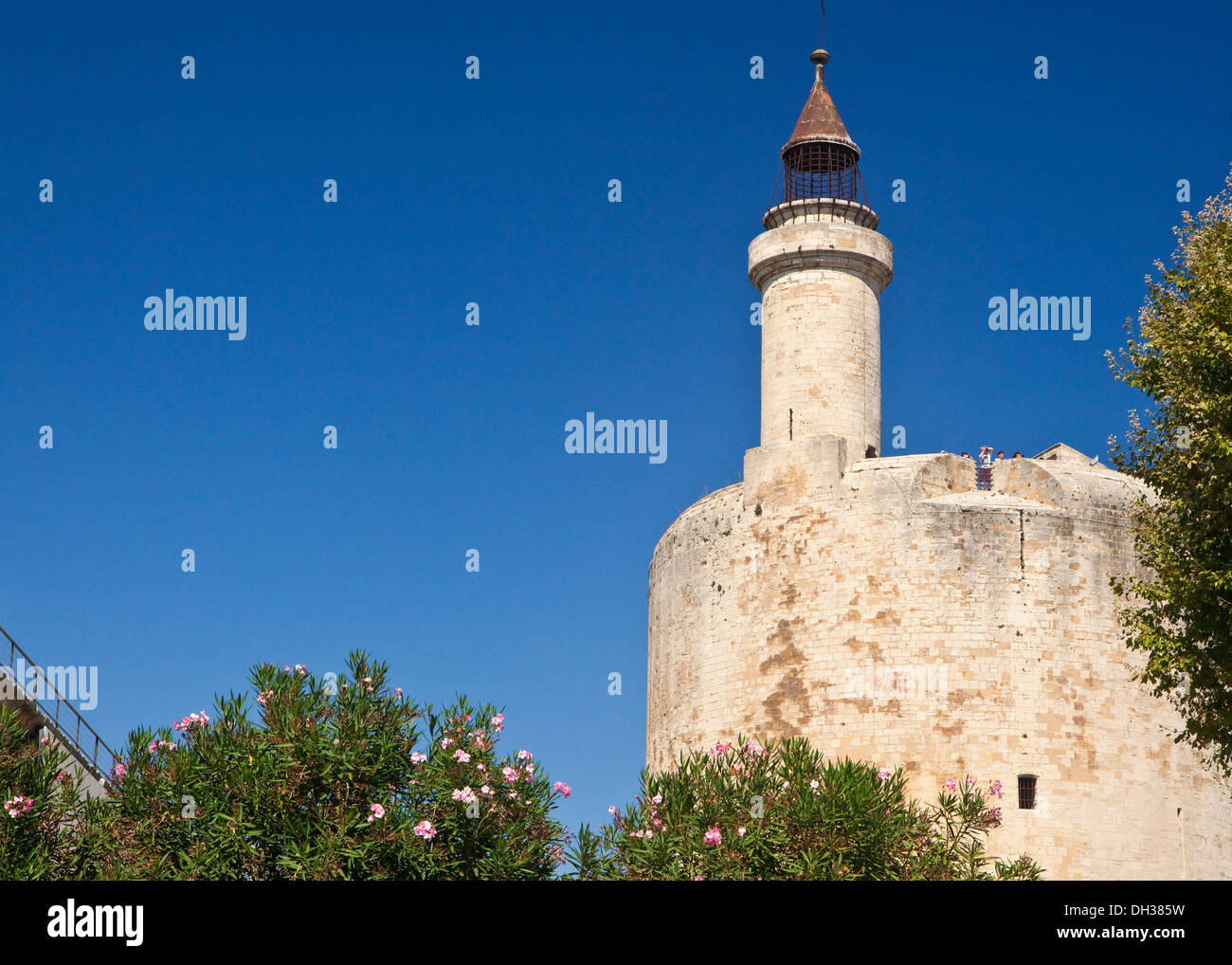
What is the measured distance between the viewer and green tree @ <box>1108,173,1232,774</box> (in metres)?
22.0

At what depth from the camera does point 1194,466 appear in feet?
75.3

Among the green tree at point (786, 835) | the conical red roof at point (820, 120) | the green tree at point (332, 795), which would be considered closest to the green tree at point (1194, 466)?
the green tree at point (786, 835)

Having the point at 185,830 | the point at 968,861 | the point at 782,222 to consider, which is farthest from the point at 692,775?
the point at 782,222

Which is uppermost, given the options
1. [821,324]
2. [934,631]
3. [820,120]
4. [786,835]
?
[820,120]

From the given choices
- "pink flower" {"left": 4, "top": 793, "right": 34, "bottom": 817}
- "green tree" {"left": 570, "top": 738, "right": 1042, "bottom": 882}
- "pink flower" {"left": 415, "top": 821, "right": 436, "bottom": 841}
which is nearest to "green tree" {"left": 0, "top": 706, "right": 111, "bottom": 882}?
"pink flower" {"left": 4, "top": 793, "right": 34, "bottom": 817}

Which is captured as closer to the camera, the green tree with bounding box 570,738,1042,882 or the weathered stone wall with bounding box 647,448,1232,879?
the green tree with bounding box 570,738,1042,882

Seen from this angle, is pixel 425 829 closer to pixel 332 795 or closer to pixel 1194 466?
pixel 332 795

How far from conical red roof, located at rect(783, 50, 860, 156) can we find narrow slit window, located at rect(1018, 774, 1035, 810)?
16177 mm

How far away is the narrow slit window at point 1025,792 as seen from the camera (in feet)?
102

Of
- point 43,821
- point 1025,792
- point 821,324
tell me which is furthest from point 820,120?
point 43,821

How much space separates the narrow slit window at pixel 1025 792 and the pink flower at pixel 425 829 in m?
14.5

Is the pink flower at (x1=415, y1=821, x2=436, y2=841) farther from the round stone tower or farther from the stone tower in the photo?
the round stone tower

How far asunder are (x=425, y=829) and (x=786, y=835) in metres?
5.36

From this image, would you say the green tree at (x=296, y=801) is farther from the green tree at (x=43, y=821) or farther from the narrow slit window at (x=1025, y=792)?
the narrow slit window at (x=1025, y=792)
